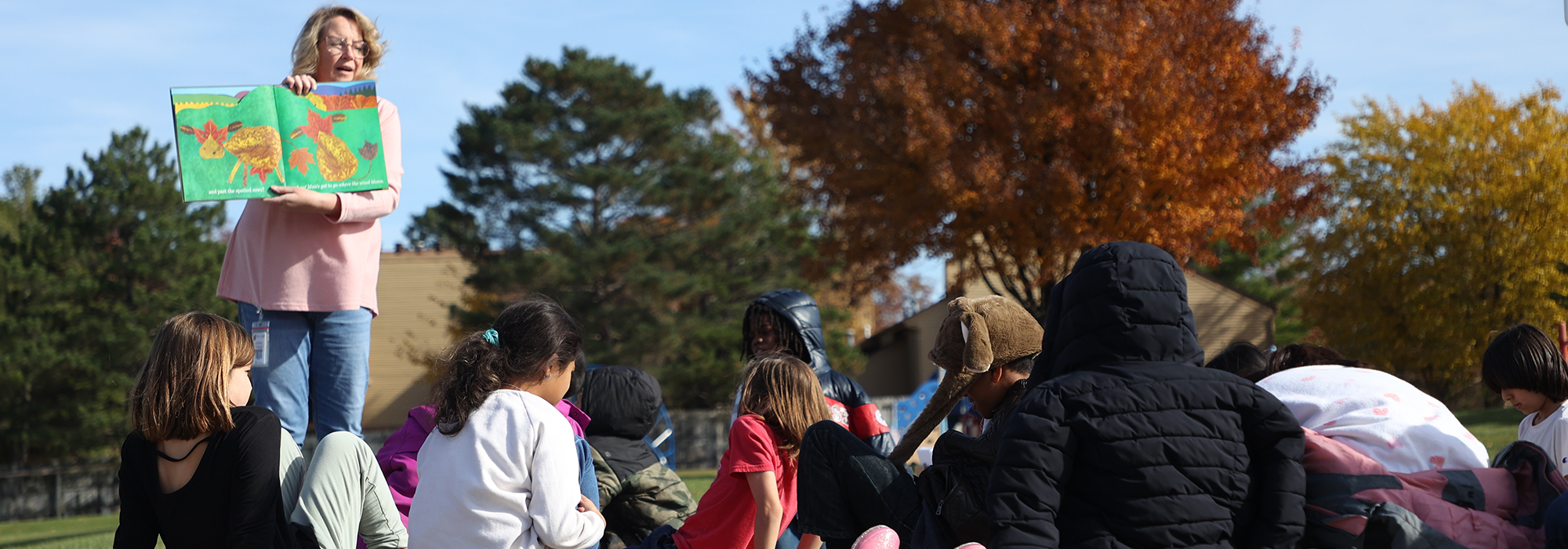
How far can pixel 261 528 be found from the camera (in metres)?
2.93

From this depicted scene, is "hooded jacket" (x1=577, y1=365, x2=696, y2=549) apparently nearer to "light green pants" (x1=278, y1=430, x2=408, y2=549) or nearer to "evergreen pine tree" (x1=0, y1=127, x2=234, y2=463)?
"light green pants" (x1=278, y1=430, x2=408, y2=549)

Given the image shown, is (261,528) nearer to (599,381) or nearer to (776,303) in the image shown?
(599,381)

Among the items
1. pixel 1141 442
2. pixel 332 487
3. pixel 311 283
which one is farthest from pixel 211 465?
pixel 1141 442

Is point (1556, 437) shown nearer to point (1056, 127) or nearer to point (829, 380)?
point (829, 380)

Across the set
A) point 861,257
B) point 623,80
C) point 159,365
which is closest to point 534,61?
point 623,80

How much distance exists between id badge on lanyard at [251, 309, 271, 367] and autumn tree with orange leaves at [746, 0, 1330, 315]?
42.0 feet

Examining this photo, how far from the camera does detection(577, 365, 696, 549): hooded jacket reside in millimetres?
4867

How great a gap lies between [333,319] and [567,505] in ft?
5.19

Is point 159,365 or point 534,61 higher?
point 534,61

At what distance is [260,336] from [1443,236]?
71.3 feet

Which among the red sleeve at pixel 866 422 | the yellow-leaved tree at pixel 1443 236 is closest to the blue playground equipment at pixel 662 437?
the red sleeve at pixel 866 422

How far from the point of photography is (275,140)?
4.12 m

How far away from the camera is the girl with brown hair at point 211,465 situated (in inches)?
114

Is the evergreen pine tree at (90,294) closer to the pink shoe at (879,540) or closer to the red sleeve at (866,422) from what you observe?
the red sleeve at (866,422)
